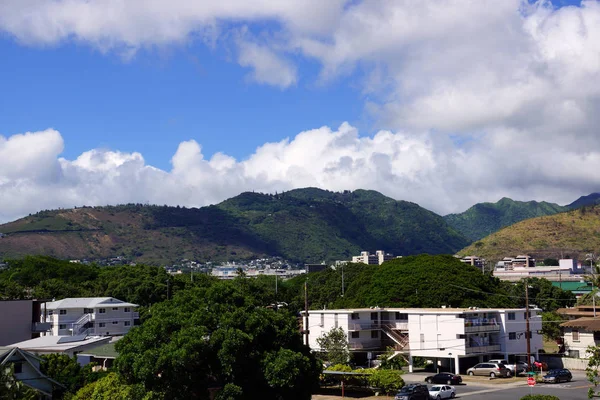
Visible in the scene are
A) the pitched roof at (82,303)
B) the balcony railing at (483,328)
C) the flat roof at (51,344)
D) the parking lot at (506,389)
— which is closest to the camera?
the parking lot at (506,389)

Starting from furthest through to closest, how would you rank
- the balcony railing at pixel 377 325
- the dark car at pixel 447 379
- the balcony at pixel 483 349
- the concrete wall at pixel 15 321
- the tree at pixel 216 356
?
the balcony railing at pixel 377 325
the balcony at pixel 483 349
the concrete wall at pixel 15 321
the dark car at pixel 447 379
the tree at pixel 216 356

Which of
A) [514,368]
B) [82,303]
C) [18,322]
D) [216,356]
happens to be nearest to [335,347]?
[514,368]

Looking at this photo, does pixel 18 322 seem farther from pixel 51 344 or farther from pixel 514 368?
pixel 514 368

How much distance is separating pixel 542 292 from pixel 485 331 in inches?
1839

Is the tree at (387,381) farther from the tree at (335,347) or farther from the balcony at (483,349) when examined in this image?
the balcony at (483,349)

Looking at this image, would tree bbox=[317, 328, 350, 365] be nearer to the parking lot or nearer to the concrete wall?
the parking lot

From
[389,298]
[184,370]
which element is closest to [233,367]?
[184,370]

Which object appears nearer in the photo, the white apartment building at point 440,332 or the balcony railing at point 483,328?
the white apartment building at point 440,332

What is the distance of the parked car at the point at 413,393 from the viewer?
42.5 metres

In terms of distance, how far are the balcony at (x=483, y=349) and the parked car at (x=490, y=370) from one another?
203 centimetres

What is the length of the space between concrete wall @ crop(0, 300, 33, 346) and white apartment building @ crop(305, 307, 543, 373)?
29.1m

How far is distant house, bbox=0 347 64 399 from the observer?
1396 inches

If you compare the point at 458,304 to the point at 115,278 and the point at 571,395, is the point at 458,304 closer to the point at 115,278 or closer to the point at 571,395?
the point at 571,395

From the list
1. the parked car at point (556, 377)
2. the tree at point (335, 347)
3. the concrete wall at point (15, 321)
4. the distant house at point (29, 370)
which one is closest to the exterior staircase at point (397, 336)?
the tree at point (335, 347)
